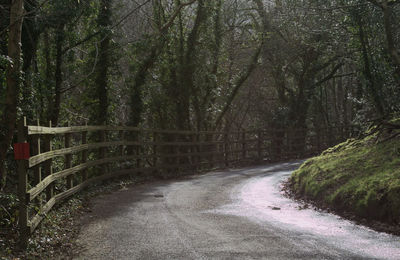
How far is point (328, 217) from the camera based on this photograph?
7566 millimetres

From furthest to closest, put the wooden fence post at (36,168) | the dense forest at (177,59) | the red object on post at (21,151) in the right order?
the dense forest at (177,59) < the wooden fence post at (36,168) < the red object on post at (21,151)

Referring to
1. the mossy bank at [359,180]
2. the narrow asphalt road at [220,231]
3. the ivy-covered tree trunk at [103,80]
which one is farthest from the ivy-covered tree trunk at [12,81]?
the ivy-covered tree trunk at [103,80]

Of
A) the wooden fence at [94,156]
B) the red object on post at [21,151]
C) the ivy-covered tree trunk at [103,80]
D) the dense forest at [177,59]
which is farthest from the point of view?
the ivy-covered tree trunk at [103,80]

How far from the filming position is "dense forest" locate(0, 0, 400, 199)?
9633 mm

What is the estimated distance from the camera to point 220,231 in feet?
21.3

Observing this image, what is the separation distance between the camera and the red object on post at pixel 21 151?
5.54m

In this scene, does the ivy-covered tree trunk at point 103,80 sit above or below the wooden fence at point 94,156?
above

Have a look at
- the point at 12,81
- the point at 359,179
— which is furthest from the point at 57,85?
the point at 359,179

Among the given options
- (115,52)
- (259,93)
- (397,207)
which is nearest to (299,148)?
(259,93)

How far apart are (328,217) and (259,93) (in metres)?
22.7

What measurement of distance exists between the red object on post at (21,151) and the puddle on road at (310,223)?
11.6 feet

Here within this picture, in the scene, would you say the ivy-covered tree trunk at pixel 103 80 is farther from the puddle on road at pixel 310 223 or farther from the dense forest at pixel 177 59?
the puddle on road at pixel 310 223

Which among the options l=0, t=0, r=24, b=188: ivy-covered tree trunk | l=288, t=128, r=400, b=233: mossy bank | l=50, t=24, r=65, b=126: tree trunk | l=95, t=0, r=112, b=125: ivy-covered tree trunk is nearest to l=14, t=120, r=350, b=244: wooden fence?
l=0, t=0, r=24, b=188: ivy-covered tree trunk

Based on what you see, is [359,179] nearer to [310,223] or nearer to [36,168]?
[310,223]
